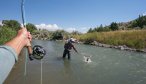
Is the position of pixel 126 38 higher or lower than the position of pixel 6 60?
lower

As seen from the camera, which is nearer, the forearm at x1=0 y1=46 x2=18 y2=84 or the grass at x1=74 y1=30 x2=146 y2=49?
the forearm at x1=0 y1=46 x2=18 y2=84

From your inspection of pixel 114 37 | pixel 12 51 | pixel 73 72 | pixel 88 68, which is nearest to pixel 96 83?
pixel 73 72

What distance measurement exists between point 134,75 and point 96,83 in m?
2.90

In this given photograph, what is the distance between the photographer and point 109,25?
66.6 meters

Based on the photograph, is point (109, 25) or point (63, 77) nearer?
point (63, 77)

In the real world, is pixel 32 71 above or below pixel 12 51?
below

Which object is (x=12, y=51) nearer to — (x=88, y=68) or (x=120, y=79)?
(x=120, y=79)

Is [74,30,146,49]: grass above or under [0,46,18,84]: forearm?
under

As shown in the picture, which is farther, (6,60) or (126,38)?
(126,38)

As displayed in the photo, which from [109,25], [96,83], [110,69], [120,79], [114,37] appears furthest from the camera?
[109,25]

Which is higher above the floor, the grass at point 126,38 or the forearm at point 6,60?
the forearm at point 6,60

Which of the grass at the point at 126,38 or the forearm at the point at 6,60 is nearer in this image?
the forearm at the point at 6,60

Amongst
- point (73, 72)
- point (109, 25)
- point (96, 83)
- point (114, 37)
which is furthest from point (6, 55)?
point (109, 25)

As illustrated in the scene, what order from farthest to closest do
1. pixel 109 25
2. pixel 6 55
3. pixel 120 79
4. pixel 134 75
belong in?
pixel 109 25, pixel 134 75, pixel 120 79, pixel 6 55
